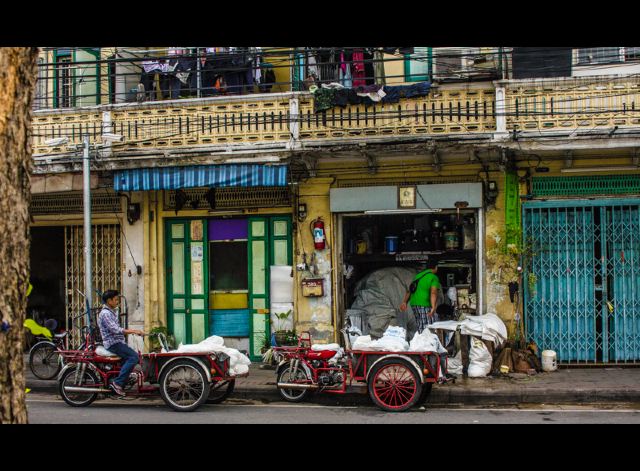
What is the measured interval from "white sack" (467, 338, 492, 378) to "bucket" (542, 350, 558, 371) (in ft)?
3.44

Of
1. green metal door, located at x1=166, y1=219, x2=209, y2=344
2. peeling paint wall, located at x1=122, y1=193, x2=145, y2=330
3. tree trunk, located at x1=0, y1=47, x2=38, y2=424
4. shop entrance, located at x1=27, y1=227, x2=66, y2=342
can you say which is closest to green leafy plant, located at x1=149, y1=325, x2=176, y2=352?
green metal door, located at x1=166, y1=219, x2=209, y2=344

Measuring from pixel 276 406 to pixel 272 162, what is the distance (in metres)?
4.67

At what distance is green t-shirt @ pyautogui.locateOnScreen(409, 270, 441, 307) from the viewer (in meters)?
12.7

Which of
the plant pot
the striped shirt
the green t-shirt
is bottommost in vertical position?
the plant pot

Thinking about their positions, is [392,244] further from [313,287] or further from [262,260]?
[262,260]

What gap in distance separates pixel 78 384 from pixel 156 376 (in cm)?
118

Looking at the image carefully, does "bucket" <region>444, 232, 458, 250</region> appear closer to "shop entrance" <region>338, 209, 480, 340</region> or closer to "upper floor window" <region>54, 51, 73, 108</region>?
"shop entrance" <region>338, 209, 480, 340</region>

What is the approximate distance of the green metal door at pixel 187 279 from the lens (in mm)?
14297

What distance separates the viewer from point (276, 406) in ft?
33.7

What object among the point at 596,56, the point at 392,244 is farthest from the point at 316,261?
the point at 596,56

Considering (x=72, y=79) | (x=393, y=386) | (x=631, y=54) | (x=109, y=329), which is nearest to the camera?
(x=393, y=386)

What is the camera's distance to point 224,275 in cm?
1437

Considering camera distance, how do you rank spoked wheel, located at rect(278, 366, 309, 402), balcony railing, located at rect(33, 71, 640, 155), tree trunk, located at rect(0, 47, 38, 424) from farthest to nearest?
1. balcony railing, located at rect(33, 71, 640, 155)
2. spoked wheel, located at rect(278, 366, 309, 402)
3. tree trunk, located at rect(0, 47, 38, 424)

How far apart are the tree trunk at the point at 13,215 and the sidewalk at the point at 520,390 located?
7.24 m
